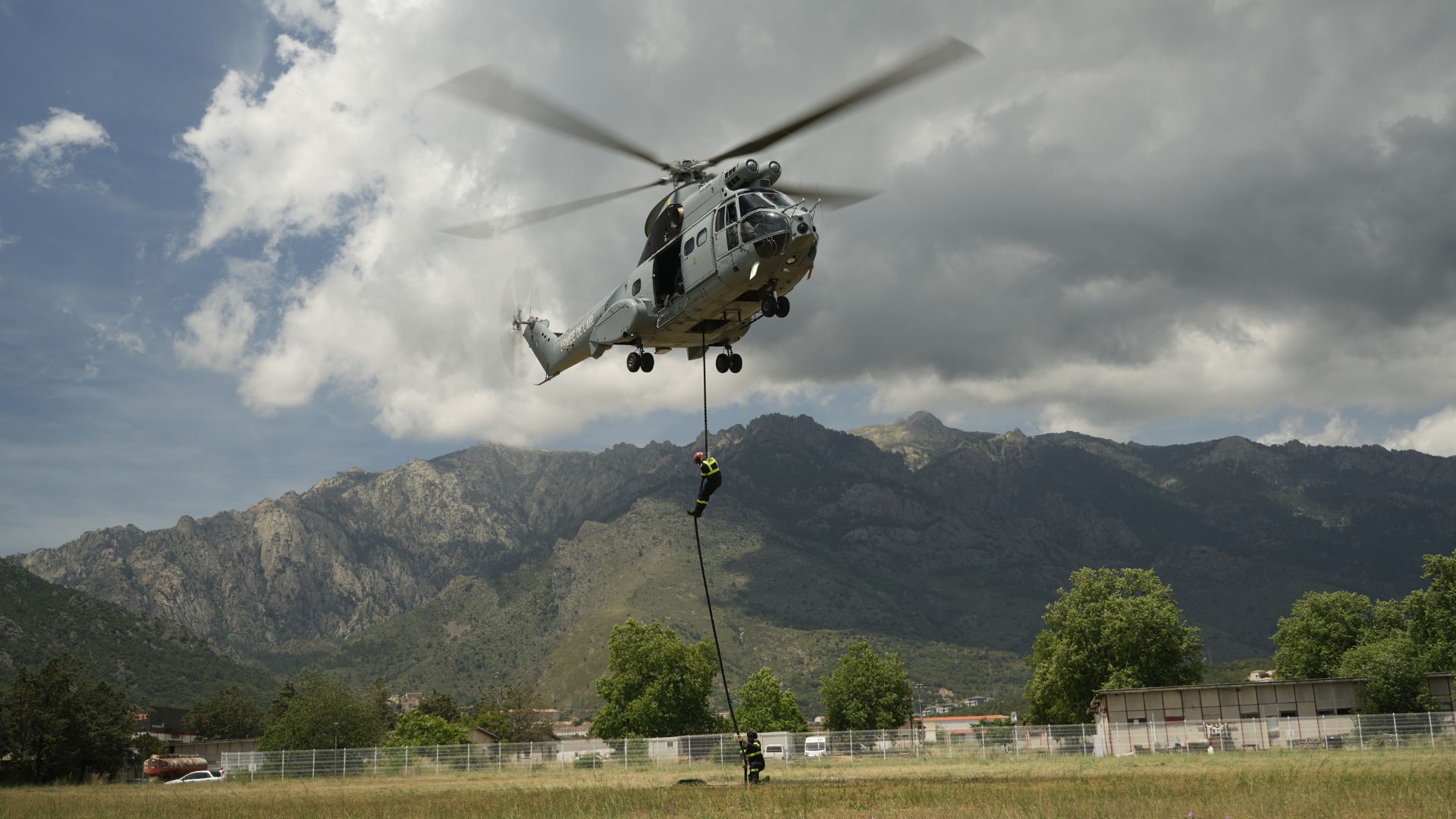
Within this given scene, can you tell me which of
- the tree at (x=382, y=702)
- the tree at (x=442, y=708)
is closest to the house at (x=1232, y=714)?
the tree at (x=442, y=708)

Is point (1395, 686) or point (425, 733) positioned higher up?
point (1395, 686)

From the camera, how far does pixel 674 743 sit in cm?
5697

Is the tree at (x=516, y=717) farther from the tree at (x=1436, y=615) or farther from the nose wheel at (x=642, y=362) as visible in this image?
the nose wheel at (x=642, y=362)

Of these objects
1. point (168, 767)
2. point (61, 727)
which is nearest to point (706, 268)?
point (61, 727)

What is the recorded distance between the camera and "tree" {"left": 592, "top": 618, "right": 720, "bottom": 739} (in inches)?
3467

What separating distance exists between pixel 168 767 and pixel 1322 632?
8460cm

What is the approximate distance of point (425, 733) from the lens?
9081 cm

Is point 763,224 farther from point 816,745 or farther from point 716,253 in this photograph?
point 816,745

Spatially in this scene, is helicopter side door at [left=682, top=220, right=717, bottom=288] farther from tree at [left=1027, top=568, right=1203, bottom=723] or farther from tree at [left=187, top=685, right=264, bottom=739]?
tree at [left=187, top=685, right=264, bottom=739]

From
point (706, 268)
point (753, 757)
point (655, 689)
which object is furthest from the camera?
point (655, 689)

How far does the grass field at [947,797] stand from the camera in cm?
1530

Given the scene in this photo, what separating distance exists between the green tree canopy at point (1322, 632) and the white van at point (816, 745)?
41418 mm

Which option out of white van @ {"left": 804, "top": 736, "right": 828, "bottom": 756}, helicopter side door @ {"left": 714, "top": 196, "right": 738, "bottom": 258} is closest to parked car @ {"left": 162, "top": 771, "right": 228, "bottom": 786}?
white van @ {"left": 804, "top": 736, "right": 828, "bottom": 756}

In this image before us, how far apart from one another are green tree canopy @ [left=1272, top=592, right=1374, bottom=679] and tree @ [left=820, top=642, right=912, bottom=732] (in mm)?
31903
